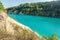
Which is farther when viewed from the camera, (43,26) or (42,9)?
(42,9)

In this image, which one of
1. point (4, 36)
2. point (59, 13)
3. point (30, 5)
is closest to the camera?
point (4, 36)

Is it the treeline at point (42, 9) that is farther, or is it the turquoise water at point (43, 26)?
the treeline at point (42, 9)

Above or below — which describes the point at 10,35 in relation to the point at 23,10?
above

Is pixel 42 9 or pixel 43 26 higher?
pixel 43 26

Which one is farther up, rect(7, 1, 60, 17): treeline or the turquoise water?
the turquoise water

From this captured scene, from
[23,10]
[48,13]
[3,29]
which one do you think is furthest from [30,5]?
[3,29]

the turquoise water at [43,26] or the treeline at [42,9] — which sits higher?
the turquoise water at [43,26]

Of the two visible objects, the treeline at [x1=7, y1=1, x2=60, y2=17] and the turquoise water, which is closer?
the turquoise water

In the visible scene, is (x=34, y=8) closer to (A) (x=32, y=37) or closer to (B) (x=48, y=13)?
(B) (x=48, y=13)
